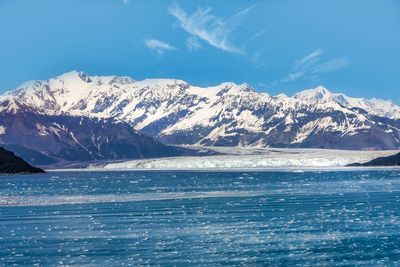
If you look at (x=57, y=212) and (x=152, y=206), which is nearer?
(x=57, y=212)

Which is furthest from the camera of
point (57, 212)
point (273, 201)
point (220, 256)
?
point (273, 201)

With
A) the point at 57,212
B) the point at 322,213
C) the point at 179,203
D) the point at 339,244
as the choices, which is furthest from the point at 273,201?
the point at 339,244

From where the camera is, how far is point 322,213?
272 ft

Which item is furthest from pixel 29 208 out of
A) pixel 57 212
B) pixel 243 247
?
pixel 243 247

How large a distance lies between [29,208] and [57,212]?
8.56 m

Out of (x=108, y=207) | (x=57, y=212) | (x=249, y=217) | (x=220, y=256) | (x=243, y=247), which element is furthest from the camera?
(x=108, y=207)

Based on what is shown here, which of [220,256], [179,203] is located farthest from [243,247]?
[179,203]

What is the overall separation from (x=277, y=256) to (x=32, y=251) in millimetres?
17179

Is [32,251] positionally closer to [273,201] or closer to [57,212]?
[57,212]

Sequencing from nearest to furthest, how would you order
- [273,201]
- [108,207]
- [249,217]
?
1. [249,217]
2. [108,207]
3. [273,201]

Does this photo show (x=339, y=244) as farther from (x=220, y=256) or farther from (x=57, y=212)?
(x=57, y=212)

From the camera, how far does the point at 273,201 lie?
4070 inches

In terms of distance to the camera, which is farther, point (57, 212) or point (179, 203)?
point (179, 203)

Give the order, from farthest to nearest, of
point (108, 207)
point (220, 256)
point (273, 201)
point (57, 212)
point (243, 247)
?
point (273, 201) < point (108, 207) < point (57, 212) < point (243, 247) < point (220, 256)
